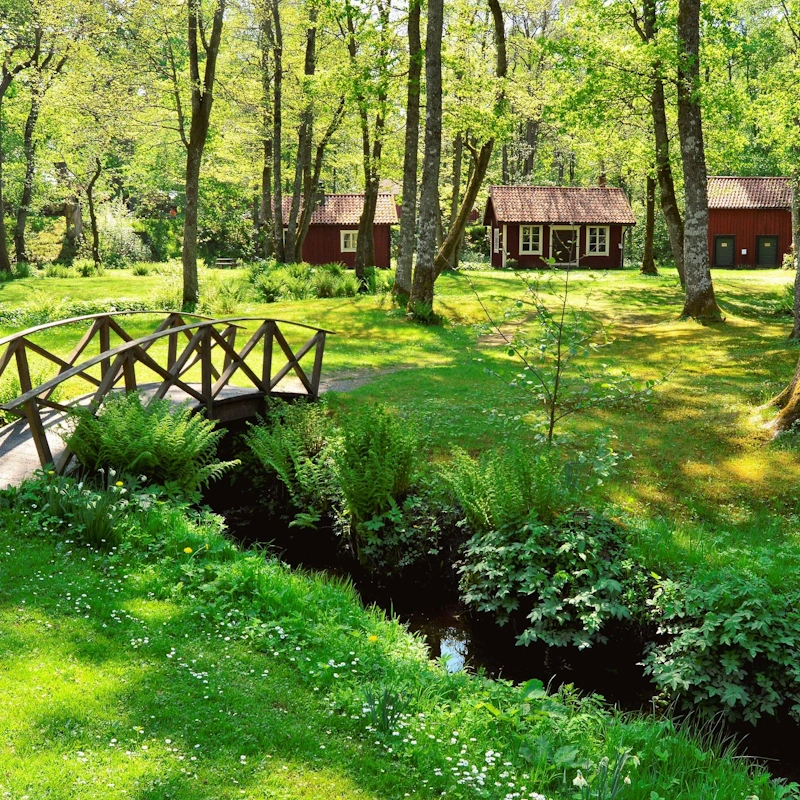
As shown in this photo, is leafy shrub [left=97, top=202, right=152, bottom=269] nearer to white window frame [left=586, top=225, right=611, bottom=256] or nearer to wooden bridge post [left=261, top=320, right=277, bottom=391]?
white window frame [left=586, top=225, right=611, bottom=256]

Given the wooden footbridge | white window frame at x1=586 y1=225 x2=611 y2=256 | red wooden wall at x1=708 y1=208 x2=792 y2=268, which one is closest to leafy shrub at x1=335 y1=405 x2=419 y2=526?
Result: the wooden footbridge

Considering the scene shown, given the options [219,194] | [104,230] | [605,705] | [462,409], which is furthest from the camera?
[219,194]

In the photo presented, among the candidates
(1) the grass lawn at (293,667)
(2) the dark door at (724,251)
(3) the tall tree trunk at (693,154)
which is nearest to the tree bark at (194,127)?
(3) the tall tree trunk at (693,154)

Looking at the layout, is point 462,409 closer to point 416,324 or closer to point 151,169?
point 416,324

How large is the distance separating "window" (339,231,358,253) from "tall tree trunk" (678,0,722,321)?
26.5 m

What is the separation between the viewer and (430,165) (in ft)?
59.6

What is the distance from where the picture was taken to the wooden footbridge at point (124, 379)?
794cm

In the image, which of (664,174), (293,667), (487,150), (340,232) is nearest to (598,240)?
(340,232)

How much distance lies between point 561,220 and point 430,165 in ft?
83.4

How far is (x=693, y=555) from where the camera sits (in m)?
6.91

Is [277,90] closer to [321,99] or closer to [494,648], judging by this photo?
[321,99]

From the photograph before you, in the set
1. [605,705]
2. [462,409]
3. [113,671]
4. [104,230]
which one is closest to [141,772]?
[113,671]

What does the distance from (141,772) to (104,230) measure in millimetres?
41890

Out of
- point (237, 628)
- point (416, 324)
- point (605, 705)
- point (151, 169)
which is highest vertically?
point (151, 169)
